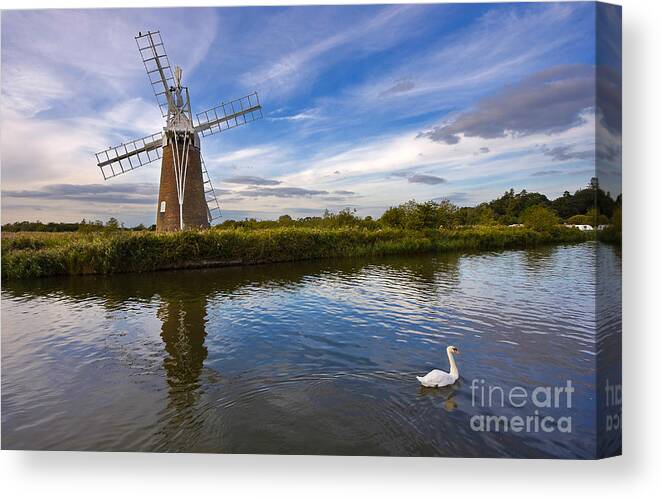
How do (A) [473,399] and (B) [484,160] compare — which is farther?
(B) [484,160]

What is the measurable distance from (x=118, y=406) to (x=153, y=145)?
48.2 ft

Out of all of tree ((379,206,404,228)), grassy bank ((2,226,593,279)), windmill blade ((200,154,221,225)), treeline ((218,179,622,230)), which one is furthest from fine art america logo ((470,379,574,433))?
windmill blade ((200,154,221,225))

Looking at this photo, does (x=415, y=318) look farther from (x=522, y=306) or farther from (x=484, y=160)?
(x=484, y=160)

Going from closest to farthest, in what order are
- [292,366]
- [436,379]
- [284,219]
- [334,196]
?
1. [436,379]
2. [292,366]
3. [334,196]
4. [284,219]

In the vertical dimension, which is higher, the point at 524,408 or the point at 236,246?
the point at 236,246

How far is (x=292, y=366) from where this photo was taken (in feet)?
16.4

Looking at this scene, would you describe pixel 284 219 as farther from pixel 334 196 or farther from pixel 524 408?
pixel 524 408

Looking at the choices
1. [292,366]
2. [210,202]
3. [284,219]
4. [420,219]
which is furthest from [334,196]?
[210,202]

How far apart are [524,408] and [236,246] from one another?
12.5 metres

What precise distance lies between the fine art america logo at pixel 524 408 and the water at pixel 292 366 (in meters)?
0.04

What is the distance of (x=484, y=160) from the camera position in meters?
5.55

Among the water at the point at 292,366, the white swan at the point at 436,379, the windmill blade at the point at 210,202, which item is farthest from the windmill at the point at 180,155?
the white swan at the point at 436,379

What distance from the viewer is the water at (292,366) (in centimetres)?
357

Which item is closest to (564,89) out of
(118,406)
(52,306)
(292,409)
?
(292,409)
